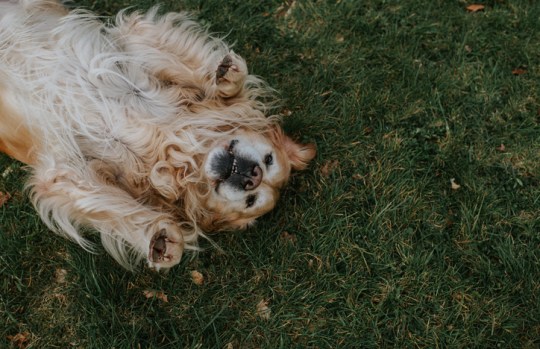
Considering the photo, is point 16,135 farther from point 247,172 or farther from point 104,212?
point 247,172

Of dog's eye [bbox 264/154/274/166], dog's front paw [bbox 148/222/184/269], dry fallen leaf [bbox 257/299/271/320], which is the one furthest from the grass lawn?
dog's front paw [bbox 148/222/184/269]

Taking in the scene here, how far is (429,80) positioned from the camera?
4.67m

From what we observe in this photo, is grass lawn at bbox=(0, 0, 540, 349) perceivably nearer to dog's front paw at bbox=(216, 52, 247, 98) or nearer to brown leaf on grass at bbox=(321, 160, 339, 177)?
brown leaf on grass at bbox=(321, 160, 339, 177)


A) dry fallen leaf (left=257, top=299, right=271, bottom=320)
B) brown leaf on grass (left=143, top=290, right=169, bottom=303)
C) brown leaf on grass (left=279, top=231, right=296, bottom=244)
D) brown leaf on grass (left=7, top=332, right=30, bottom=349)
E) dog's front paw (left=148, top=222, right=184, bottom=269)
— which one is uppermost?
dog's front paw (left=148, top=222, right=184, bottom=269)

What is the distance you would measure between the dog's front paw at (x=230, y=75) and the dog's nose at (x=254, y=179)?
618 millimetres

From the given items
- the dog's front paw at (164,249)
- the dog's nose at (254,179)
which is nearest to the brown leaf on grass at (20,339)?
the dog's front paw at (164,249)

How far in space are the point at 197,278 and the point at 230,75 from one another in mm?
1612

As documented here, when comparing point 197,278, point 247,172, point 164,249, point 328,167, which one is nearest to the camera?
point 164,249

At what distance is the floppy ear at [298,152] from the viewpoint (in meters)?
4.10

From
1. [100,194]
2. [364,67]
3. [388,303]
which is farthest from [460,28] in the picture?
[100,194]

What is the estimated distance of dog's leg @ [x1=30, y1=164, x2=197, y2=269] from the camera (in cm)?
326

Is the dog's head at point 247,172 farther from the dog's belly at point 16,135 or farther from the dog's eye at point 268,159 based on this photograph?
the dog's belly at point 16,135

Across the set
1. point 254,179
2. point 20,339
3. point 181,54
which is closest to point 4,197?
point 20,339

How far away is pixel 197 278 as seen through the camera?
4223 millimetres
